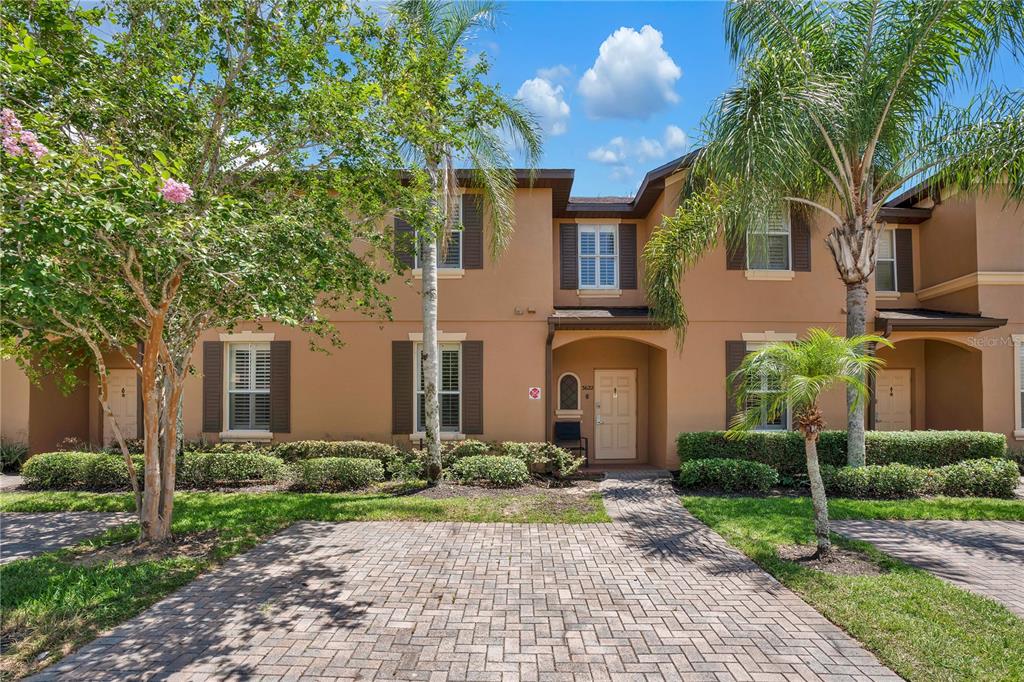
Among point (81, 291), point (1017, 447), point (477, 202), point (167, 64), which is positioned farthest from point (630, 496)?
point (1017, 447)

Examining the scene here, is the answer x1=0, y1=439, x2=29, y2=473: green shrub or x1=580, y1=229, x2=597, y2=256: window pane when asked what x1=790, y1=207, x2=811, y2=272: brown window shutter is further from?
x1=0, y1=439, x2=29, y2=473: green shrub

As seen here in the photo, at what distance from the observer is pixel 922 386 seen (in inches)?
520

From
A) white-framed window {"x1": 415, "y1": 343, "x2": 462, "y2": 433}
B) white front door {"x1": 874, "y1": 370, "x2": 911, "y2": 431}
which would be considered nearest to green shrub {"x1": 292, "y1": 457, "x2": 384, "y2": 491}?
white-framed window {"x1": 415, "y1": 343, "x2": 462, "y2": 433}

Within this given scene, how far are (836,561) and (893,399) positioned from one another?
10.1 m

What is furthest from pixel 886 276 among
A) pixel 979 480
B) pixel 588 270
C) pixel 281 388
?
pixel 281 388

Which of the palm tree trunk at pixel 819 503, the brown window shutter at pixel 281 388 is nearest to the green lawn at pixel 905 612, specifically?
the palm tree trunk at pixel 819 503

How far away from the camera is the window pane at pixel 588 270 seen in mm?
12555

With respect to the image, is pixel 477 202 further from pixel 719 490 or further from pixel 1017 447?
pixel 1017 447

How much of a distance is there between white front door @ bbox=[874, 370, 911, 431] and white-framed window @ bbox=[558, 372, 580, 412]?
810 cm

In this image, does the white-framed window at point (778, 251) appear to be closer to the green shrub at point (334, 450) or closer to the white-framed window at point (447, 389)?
the white-framed window at point (447, 389)

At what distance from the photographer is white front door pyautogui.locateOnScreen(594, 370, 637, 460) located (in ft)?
42.0

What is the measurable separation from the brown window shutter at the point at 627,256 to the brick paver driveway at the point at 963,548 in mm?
6903

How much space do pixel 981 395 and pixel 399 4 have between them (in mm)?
14930

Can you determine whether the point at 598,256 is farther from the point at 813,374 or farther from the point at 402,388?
the point at 813,374
